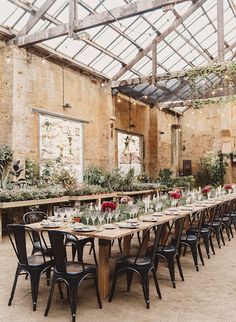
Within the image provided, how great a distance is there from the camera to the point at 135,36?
11.7 meters

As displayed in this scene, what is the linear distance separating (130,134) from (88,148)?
12.1 ft

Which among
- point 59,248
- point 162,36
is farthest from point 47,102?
point 59,248

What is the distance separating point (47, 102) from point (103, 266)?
803 centimetres

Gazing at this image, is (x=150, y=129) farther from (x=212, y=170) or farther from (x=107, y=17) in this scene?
(x=107, y=17)

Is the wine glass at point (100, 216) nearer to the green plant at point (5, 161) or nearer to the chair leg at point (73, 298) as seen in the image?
the chair leg at point (73, 298)

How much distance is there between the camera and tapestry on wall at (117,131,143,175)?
49.9ft

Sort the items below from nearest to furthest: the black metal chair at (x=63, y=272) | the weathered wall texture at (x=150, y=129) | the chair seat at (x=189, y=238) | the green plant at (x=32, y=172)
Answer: the black metal chair at (x=63, y=272) → the chair seat at (x=189, y=238) → the green plant at (x=32, y=172) → the weathered wall texture at (x=150, y=129)

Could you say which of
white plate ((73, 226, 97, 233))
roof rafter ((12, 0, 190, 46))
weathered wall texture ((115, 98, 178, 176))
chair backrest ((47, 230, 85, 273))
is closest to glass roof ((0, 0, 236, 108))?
roof rafter ((12, 0, 190, 46))

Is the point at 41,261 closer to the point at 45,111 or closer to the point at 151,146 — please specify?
the point at 45,111

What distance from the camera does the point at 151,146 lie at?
1741 centimetres

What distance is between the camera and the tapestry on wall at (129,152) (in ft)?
49.9

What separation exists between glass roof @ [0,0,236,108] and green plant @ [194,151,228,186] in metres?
4.72

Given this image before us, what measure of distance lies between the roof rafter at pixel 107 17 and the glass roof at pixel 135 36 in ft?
1.15

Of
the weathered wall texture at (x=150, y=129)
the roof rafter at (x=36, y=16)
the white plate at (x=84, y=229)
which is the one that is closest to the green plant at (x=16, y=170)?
the roof rafter at (x=36, y=16)
